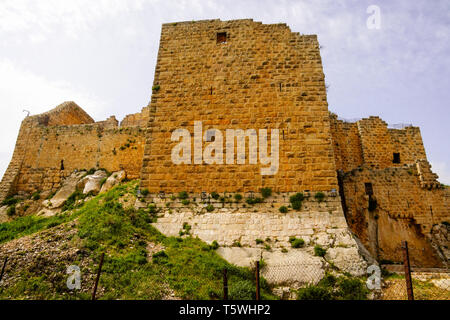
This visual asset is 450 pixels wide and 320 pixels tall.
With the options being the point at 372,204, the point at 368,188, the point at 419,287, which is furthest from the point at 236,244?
the point at 368,188

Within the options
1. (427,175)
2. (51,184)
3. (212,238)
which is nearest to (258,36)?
(212,238)

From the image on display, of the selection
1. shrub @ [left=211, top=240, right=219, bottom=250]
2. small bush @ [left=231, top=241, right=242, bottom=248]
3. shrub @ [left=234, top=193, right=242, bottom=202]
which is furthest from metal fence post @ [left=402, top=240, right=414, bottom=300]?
shrub @ [left=234, top=193, right=242, bottom=202]

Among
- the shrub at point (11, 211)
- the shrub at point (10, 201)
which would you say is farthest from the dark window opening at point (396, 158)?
the shrub at point (10, 201)

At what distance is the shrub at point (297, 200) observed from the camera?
8.50 meters

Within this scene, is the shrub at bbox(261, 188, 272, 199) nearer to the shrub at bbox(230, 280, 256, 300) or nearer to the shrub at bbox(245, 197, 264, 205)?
the shrub at bbox(245, 197, 264, 205)

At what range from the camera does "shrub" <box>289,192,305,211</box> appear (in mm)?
8505

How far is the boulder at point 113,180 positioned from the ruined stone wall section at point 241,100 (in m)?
6.47

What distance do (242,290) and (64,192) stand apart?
13.6 meters

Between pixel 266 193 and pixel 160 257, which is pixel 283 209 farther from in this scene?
pixel 160 257

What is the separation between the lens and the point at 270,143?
9.38 m

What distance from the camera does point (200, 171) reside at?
9391mm

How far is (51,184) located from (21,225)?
4.41 meters

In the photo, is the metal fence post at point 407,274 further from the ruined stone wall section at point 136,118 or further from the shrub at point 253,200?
the ruined stone wall section at point 136,118
